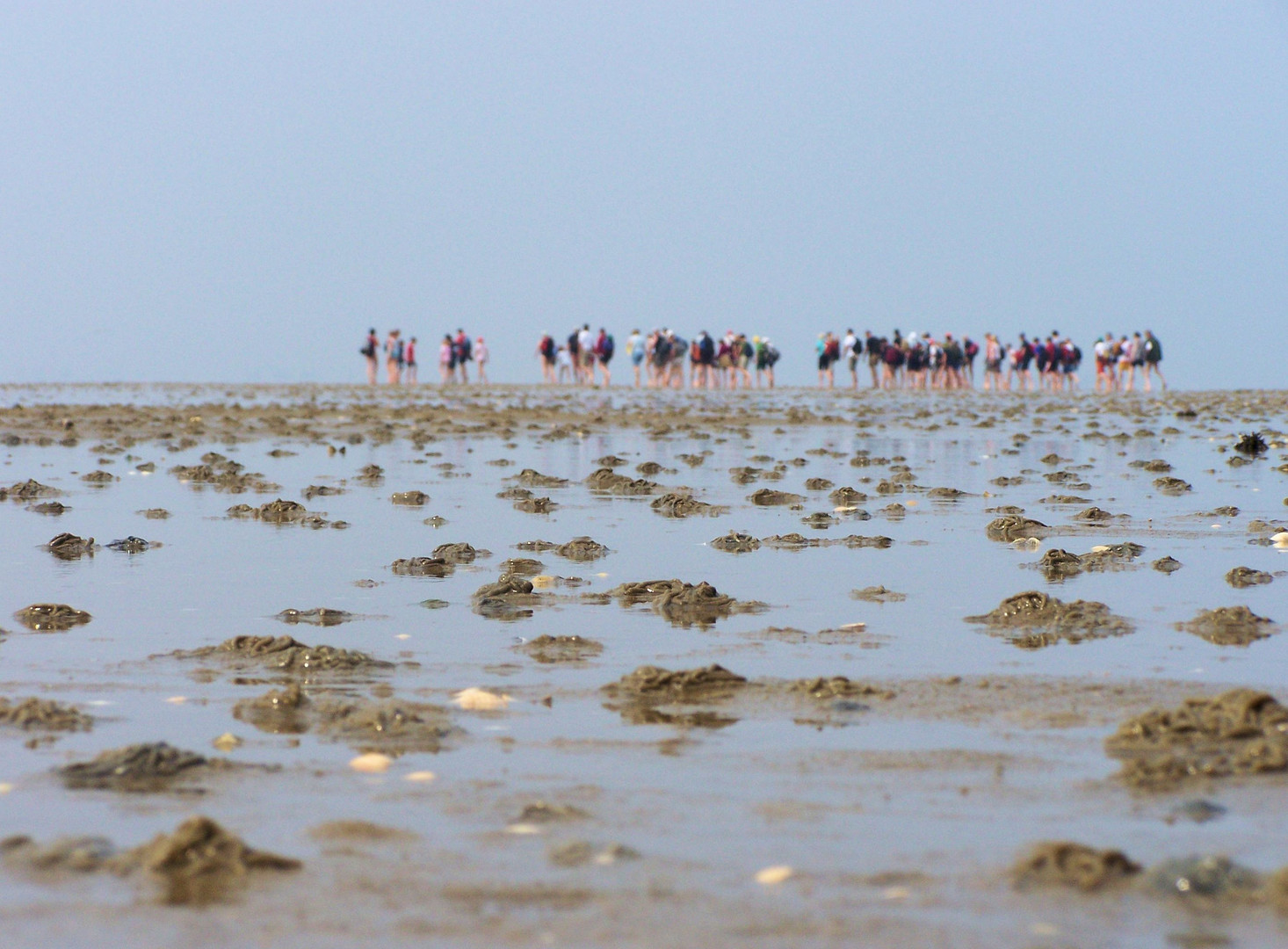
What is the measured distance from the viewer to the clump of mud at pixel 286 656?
19.7 ft

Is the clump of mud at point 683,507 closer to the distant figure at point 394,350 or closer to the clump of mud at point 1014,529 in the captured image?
the clump of mud at point 1014,529

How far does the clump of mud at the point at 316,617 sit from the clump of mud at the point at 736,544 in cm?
314

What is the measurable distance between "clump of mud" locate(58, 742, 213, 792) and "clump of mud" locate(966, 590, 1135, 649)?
Answer: 3.68 metres

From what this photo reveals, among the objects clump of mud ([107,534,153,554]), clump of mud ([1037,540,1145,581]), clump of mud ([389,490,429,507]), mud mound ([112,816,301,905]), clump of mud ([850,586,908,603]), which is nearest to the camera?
mud mound ([112,816,301,905])

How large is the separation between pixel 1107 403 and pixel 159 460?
26790mm

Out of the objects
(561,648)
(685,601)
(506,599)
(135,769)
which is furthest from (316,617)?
(135,769)

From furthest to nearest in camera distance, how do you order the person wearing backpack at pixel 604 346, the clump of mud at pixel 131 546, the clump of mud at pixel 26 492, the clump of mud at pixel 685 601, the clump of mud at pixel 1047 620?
1. the person wearing backpack at pixel 604 346
2. the clump of mud at pixel 26 492
3. the clump of mud at pixel 131 546
4. the clump of mud at pixel 685 601
5. the clump of mud at pixel 1047 620

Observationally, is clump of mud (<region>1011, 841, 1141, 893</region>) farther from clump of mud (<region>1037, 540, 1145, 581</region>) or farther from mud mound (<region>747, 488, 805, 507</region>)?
mud mound (<region>747, 488, 805, 507</region>)

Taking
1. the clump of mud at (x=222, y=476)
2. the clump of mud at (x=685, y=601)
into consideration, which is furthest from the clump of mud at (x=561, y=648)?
the clump of mud at (x=222, y=476)

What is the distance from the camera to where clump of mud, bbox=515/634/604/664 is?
6266 mm

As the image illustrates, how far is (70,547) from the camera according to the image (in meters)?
9.52

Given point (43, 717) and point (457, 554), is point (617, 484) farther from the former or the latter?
point (43, 717)

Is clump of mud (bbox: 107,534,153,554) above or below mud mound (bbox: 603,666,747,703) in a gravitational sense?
below

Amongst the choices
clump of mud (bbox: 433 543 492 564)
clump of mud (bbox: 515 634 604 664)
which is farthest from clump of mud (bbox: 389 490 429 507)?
clump of mud (bbox: 515 634 604 664)
